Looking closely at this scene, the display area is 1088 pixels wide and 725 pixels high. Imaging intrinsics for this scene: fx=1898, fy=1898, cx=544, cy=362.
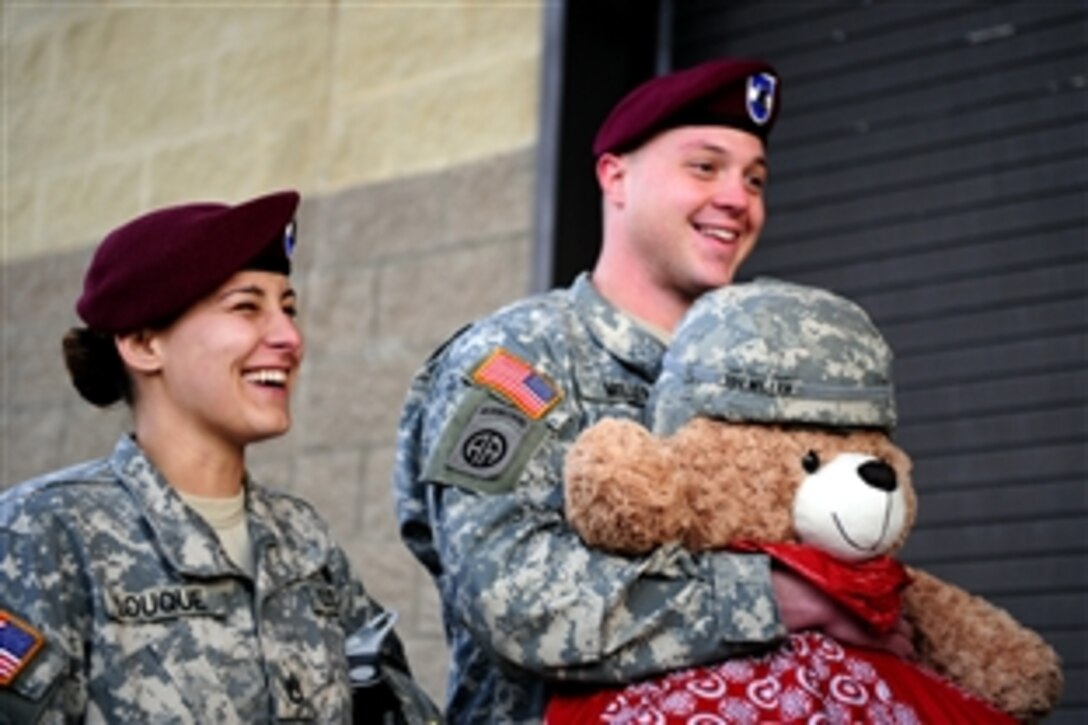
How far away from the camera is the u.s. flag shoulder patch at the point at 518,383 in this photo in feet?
9.14

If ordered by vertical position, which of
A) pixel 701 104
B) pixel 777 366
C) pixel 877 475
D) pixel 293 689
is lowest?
pixel 293 689

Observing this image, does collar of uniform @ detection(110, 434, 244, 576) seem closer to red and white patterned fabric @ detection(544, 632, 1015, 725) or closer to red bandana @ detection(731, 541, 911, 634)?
red and white patterned fabric @ detection(544, 632, 1015, 725)

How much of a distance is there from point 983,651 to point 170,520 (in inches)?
47.0

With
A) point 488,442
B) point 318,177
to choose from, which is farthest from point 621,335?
point 318,177

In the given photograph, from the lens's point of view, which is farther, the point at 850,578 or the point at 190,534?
the point at 190,534

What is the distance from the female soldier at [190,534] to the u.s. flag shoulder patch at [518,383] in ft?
1.00

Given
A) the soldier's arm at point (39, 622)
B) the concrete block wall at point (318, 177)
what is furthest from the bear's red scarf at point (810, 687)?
the concrete block wall at point (318, 177)

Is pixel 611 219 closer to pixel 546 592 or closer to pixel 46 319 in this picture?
pixel 546 592

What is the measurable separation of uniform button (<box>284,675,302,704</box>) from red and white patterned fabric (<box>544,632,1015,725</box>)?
36cm

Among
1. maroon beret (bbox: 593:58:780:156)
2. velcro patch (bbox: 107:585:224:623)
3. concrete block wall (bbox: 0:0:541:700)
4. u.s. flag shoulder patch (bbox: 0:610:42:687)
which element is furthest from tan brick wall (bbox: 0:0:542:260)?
u.s. flag shoulder patch (bbox: 0:610:42:687)

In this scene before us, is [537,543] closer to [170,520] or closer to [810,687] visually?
[810,687]

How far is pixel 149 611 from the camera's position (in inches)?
103

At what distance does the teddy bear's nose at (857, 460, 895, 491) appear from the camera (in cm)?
259

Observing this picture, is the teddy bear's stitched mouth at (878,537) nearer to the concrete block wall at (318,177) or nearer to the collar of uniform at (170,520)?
the collar of uniform at (170,520)
